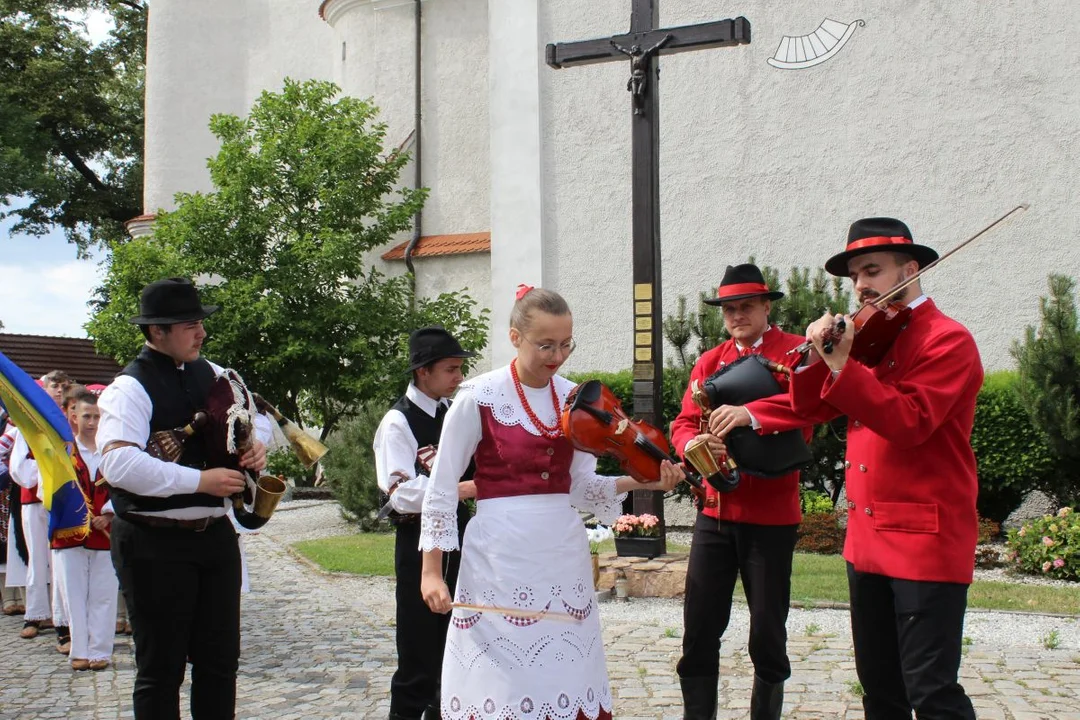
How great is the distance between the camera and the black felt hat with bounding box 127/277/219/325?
4.44 meters

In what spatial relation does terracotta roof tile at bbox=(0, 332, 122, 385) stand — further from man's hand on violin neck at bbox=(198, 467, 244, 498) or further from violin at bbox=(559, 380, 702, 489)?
violin at bbox=(559, 380, 702, 489)

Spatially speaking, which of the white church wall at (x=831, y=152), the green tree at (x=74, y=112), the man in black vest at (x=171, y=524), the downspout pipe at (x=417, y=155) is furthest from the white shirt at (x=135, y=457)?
the green tree at (x=74, y=112)

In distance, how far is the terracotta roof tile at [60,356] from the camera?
27500mm

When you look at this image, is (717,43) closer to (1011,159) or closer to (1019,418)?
(1019,418)

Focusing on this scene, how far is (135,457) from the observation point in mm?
4160

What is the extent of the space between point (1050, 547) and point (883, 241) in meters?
7.15

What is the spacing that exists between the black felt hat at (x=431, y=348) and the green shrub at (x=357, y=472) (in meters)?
9.49

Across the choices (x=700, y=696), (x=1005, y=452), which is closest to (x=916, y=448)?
(x=700, y=696)

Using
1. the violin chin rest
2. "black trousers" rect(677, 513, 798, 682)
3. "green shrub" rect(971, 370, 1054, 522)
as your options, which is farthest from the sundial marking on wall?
the violin chin rest

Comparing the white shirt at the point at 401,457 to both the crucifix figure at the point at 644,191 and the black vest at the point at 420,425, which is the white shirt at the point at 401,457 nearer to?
the black vest at the point at 420,425

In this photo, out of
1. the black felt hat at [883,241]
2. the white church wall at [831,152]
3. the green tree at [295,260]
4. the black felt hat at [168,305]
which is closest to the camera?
the black felt hat at [883,241]

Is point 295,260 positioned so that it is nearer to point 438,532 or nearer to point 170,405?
point 170,405

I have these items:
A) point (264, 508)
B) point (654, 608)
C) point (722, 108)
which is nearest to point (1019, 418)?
point (654, 608)

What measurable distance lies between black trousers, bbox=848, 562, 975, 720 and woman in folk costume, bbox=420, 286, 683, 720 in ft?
2.85
